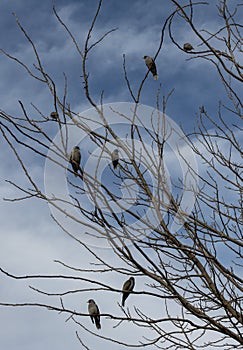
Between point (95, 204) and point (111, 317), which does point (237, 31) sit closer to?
point (95, 204)

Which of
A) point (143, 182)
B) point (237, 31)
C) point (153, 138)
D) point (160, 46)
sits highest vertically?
point (237, 31)

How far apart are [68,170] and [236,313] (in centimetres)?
134

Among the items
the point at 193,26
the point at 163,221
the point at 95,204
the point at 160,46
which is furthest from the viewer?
the point at 193,26

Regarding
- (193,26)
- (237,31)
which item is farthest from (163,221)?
(237,31)

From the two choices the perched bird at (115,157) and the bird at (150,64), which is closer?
the perched bird at (115,157)

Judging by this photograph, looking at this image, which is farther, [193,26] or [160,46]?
[193,26]

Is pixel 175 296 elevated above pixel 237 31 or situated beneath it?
situated beneath

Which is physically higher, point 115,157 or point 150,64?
point 150,64

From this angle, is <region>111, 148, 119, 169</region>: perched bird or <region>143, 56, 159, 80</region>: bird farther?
<region>143, 56, 159, 80</region>: bird

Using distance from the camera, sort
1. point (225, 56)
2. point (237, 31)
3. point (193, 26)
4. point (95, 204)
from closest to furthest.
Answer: point (95, 204) < point (193, 26) < point (225, 56) < point (237, 31)

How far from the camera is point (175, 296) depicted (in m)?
2.86

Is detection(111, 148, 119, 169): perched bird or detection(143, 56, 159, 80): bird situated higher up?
detection(143, 56, 159, 80): bird

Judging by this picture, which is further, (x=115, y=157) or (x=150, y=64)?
(x=150, y=64)

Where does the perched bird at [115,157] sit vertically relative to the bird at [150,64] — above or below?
below
